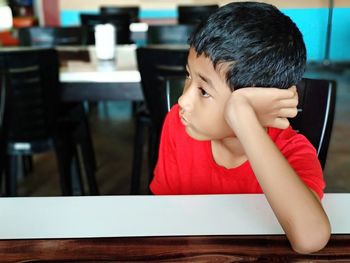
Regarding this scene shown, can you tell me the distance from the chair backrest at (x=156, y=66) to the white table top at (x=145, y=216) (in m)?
1.15

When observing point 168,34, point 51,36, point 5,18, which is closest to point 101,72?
point 168,34

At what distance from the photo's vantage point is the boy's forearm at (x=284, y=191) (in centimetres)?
62

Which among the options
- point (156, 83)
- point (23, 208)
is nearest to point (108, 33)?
point (156, 83)

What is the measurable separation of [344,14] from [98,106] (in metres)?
3.77

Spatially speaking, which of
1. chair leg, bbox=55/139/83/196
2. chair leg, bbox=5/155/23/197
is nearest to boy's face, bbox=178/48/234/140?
chair leg, bbox=55/139/83/196

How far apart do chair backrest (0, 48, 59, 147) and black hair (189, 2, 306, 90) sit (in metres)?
1.38

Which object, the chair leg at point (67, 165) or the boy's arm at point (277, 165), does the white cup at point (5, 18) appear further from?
the boy's arm at point (277, 165)

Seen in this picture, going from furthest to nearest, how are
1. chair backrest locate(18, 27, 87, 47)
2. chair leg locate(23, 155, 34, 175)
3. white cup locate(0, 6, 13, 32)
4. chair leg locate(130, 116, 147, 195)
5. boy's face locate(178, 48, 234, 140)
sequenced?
white cup locate(0, 6, 13, 32) → chair backrest locate(18, 27, 87, 47) → chair leg locate(23, 155, 34, 175) → chair leg locate(130, 116, 147, 195) → boy's face locate(178, 48, 234, 140)

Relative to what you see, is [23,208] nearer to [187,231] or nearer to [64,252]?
[64,252]

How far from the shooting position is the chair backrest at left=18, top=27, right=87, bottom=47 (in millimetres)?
2998

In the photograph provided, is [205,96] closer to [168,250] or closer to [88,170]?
[168,250]

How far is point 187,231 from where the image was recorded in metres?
0.65

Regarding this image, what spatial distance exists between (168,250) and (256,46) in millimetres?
311

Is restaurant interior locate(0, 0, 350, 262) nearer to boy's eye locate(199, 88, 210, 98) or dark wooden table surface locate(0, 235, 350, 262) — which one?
dark wooden table surface locate(0, 235, 350, 262)
